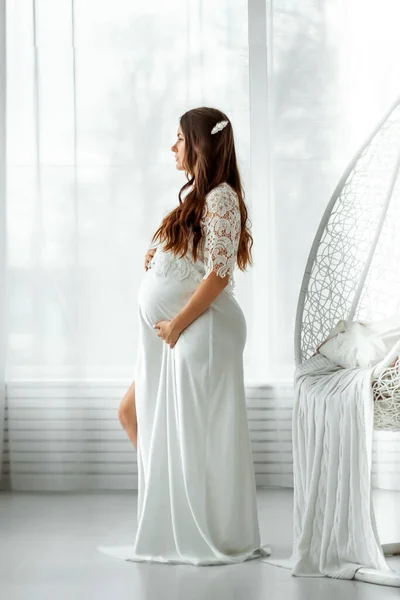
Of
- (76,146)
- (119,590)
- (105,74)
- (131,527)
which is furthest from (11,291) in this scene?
(119,590)

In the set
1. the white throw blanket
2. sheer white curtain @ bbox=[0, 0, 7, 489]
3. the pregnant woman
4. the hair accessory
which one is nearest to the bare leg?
the pregnant woman

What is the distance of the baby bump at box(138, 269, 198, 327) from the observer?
8.96 ft

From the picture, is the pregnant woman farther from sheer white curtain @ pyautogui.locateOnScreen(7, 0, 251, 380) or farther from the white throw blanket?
sheer white curtain @ pyautogui.locateOnScreen(7, 0, 251, 380)

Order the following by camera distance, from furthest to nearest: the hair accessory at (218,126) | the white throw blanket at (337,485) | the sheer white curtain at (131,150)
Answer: the sheer white curtain at (131,150) → the hair accessory at (218,126) → the white throw blanket at (337,485)

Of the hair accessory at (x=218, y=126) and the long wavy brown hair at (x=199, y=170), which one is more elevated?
the hair accessory at (x=218, y=126)

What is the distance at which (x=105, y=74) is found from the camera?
395cm

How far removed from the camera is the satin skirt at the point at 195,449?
2.62 m

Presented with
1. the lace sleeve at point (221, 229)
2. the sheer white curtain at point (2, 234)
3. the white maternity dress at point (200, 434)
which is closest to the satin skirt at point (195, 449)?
the white maternity dress at point (200, 434)

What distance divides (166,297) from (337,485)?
746mm

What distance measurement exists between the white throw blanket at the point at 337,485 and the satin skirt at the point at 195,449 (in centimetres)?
17

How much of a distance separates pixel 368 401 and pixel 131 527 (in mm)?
1172

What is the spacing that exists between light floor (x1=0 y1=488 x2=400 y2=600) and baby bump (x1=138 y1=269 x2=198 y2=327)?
2.41ft

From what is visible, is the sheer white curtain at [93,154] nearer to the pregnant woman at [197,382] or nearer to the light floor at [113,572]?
the light floor at [113,572]

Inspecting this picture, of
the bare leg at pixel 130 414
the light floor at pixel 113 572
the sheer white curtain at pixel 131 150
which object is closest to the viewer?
the light floor at pixel 113 572
